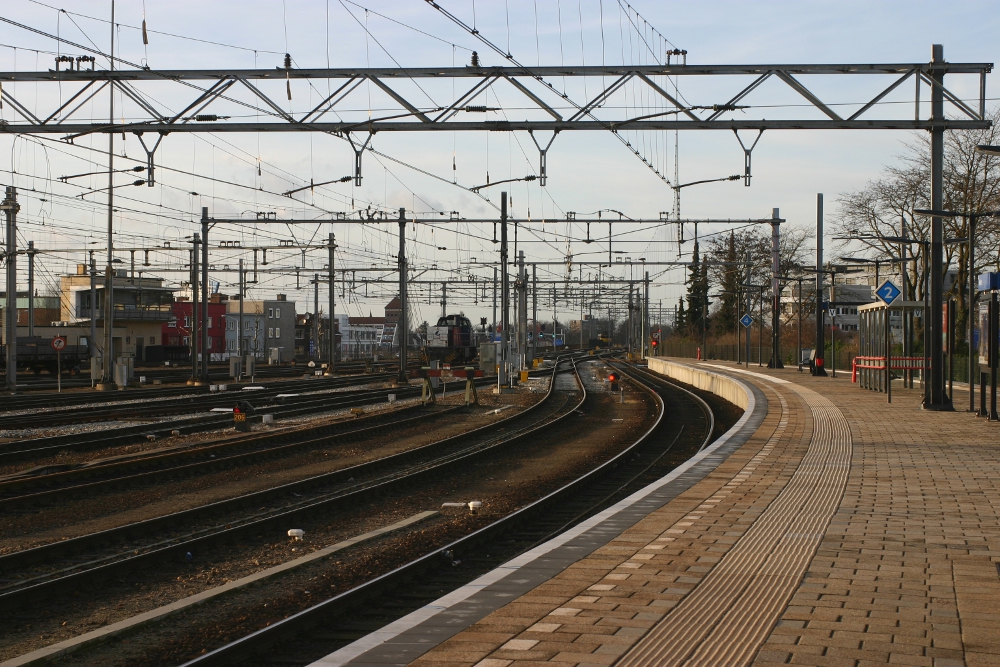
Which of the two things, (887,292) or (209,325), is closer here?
(887,292)

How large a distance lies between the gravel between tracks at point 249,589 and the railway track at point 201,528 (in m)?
0.17

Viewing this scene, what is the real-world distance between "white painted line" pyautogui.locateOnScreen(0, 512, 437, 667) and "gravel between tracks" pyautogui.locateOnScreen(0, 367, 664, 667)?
0.05 metres

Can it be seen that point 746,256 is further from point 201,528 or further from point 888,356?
point 201,528

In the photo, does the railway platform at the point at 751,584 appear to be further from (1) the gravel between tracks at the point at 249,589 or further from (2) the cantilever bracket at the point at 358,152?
(2) the cantilever bracket at the point at 358,152

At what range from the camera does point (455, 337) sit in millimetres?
70312

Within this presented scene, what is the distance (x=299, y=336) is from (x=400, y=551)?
124237mm

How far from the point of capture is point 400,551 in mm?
8992

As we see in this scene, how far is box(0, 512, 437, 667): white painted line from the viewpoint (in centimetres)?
562

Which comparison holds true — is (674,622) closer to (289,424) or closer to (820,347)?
(289,424)

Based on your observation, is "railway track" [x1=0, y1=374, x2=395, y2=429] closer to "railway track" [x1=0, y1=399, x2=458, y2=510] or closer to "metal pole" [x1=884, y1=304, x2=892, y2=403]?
"railway track" [x1=0, y1=399, x2=458, y2=510]

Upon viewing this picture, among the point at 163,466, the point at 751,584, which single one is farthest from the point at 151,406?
the point at 751,584

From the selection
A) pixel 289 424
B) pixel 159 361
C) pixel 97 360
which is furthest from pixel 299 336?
pixel 289 424

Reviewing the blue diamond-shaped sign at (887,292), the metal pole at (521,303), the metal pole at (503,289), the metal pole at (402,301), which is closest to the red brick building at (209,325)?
the metal pole at (521,303)

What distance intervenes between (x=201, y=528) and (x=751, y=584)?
19.9ft
